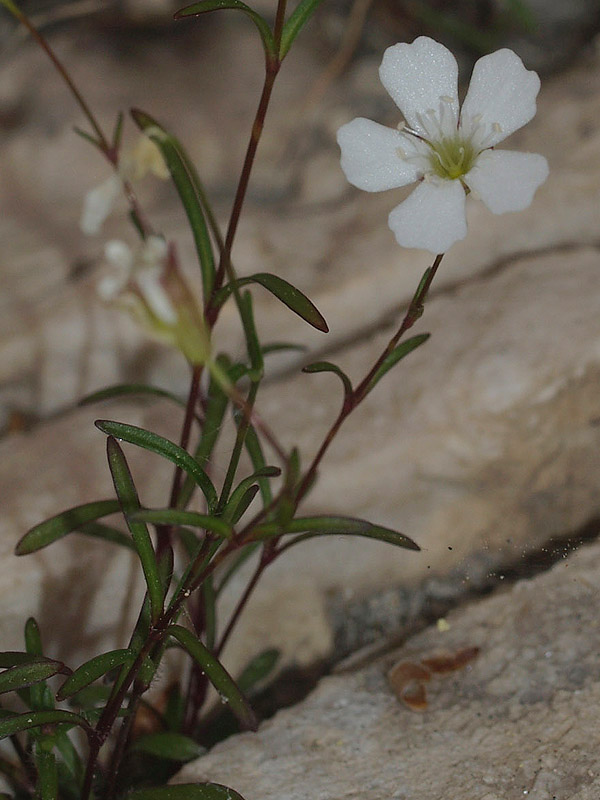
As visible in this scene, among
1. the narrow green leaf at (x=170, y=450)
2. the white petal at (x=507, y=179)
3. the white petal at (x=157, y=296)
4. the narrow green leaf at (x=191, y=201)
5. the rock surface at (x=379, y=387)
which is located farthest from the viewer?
the rock surface at (x=379, y=387)

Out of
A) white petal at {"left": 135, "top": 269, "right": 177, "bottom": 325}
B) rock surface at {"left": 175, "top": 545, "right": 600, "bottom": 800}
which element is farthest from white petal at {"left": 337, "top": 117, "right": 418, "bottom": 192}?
rock surface at {"left": 175, "top": 545, "right": 600, "bottom": 800}

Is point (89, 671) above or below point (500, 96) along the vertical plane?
below

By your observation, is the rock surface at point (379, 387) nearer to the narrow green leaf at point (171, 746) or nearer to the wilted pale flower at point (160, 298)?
the narrow green leaf at point (171, 746)

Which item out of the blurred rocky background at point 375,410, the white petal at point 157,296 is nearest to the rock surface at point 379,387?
the blurred rocky background at point 375,410

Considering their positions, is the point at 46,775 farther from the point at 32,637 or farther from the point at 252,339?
the point at 252,339

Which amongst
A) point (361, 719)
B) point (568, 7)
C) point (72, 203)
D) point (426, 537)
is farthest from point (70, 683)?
point (568, 7)

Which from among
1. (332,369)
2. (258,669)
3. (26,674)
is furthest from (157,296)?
Result: (258,669)
